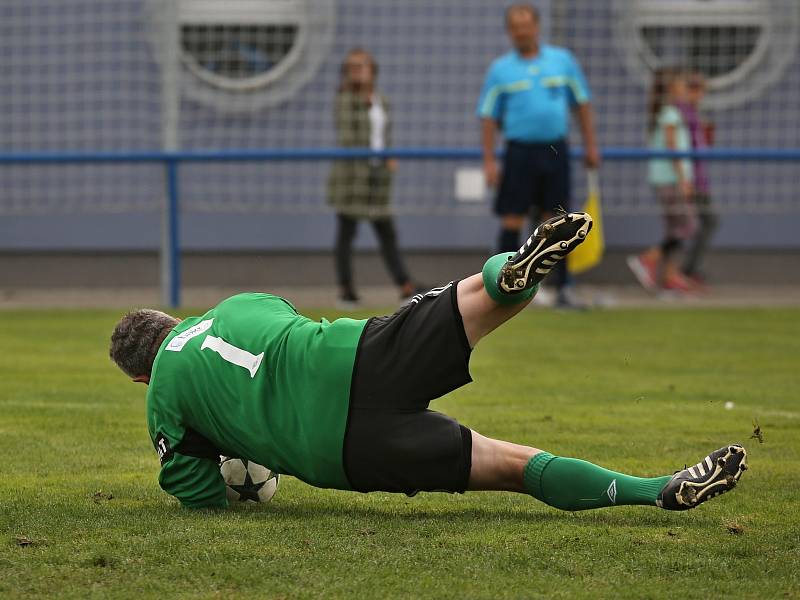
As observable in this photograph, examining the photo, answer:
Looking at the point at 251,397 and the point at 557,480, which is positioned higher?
the point at 251,397

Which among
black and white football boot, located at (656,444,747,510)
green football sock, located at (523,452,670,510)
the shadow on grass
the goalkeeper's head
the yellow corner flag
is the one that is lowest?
the yellow corner flag

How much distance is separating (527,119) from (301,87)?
3.30 metres

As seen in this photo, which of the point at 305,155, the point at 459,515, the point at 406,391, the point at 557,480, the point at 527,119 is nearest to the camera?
the point at 406,391

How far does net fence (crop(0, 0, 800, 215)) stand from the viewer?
13406 millimetres

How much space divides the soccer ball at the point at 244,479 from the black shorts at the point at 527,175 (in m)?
6.51

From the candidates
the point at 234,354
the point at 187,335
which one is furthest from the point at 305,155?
the point at 234,354

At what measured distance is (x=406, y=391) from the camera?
4.29 meters

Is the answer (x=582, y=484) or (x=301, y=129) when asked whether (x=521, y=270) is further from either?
(x=301, y=129)

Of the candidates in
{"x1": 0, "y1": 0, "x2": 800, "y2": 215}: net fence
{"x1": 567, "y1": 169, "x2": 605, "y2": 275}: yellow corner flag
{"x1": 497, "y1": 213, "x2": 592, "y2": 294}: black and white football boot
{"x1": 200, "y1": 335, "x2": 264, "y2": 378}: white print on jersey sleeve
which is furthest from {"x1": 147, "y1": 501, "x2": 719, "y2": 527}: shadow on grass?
{"x1": 0, "y1": 0, "x2": 800, "y2": 215}: net fence

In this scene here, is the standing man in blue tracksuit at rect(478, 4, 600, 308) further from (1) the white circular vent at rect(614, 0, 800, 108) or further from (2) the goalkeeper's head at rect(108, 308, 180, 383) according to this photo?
(2) the goalkeeper's head at rect(108, 308, 180, 383)

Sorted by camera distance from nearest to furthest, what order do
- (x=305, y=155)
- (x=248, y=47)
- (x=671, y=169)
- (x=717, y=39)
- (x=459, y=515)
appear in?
(x=459, y=515) → (x=305, y=155) → (x=248, y=47) → (x=671, y=169) → (x=717, y=39)

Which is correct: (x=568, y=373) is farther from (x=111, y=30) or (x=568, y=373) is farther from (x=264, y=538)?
(x=111, y=30)

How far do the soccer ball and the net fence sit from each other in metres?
8.65

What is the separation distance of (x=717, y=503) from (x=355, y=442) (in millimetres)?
1247
